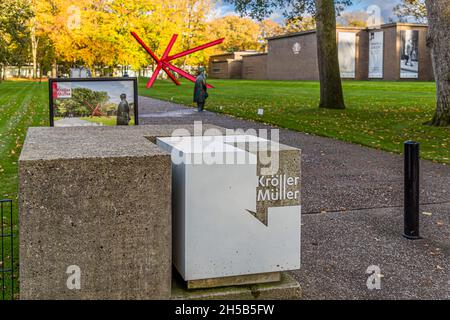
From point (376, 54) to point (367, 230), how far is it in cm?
6438

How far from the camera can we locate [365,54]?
69.0 metres

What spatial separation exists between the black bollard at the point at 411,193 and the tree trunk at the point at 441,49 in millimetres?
11156

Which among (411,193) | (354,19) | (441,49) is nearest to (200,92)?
(441,49)

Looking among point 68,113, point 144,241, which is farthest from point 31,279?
point 68,113

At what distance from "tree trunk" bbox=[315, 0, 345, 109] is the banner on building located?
45723 millimetres

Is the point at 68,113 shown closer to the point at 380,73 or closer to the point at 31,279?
the point at 31,279

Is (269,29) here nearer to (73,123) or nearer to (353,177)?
(353,177)

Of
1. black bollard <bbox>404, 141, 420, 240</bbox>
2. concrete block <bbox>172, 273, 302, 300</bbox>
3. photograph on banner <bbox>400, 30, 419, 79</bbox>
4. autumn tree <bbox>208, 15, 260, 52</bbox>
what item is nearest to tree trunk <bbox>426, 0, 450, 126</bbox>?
black bollard <bbox>404, 141, 420, 240</bbox>

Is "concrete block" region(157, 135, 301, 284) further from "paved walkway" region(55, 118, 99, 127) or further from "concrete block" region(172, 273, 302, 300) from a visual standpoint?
"paved walkway" region(55, 118, 99, 127)

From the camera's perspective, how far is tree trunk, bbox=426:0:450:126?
16188mm

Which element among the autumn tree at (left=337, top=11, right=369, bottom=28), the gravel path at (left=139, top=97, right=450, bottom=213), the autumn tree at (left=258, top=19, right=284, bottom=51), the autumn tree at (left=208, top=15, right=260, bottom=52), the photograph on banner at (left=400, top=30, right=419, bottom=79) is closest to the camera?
the gravel path at (left=139, top=97, right=450, bottom=213)

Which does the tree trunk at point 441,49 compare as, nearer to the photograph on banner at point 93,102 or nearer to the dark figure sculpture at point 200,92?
the dark figure sculpture at point 200,92

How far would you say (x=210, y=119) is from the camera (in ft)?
65.0

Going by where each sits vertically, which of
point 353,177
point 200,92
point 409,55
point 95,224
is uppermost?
point 409,55
